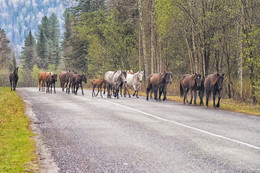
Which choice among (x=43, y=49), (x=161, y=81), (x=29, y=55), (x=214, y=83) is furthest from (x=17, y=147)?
(x=29, y=55)

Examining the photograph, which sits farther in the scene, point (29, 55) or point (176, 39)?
point (29, 55)

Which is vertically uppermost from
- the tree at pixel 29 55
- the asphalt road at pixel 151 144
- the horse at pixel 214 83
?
the tree at pixel 29 55

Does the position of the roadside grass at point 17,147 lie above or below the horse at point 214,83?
below

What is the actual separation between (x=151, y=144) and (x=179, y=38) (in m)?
28.9

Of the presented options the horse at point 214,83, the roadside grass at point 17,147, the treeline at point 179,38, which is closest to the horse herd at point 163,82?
the horse at point 214,83

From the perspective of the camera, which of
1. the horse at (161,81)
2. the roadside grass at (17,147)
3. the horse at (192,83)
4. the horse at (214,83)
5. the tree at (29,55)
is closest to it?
the roadside grass at (17,147)

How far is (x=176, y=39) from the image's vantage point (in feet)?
119

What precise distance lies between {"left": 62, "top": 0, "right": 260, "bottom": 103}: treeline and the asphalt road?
752cm

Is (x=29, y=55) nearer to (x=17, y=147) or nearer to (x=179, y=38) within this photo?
(x=179, y=38)

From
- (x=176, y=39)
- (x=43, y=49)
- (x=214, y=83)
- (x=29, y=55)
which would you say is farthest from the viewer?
(x=29, y=55)

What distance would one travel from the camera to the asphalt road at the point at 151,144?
6359 mm

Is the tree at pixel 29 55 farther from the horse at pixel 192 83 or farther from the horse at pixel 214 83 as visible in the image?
the horse at pixel 214 83

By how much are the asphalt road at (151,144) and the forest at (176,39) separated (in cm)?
801

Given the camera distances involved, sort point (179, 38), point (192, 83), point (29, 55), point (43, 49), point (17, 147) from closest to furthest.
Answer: point (17, 147) → point (192, 83) → point (179, 38) → point (43, 49) → point (29, 55)
